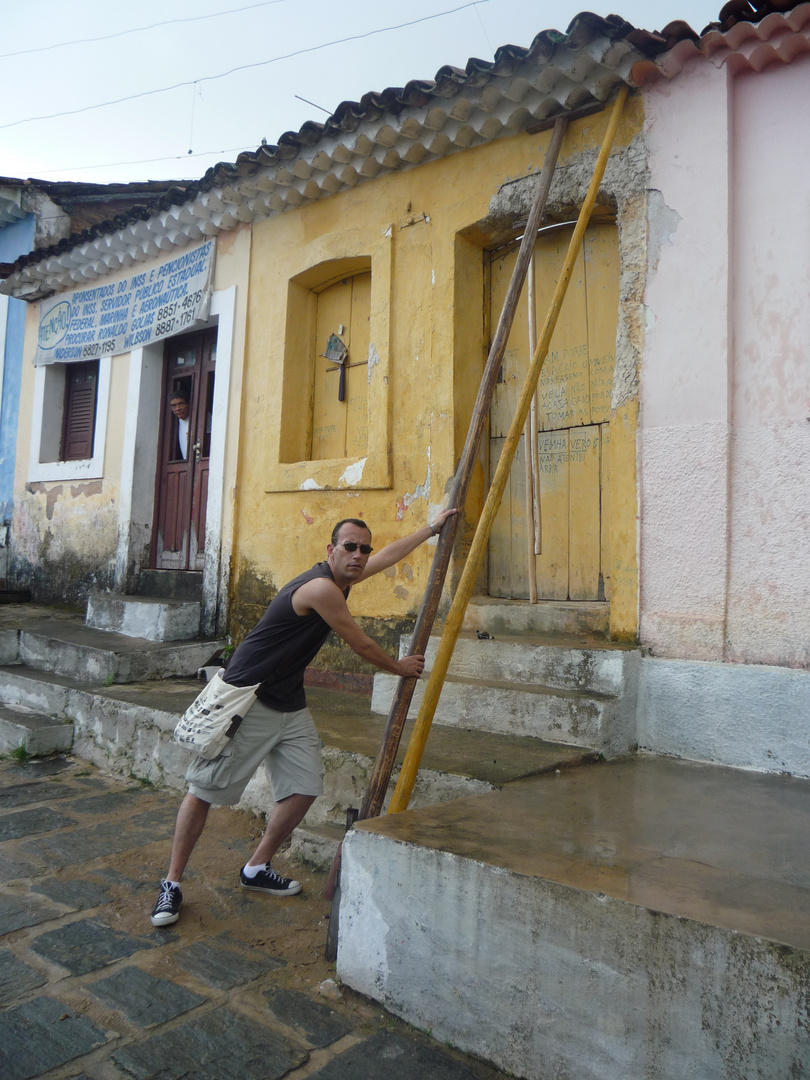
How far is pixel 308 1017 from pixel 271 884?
3.15 feet

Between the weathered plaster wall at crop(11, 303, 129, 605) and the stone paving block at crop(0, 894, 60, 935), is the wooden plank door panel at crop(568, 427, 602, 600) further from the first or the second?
the weathered plaster wall at crop(11, 303, 129, 605)

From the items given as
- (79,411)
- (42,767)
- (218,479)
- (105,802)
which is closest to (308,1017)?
(105,802)

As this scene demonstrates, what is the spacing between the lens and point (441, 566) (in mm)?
3207

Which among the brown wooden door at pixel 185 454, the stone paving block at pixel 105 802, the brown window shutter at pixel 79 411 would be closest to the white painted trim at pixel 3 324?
the brown window shutter at pixel 79 411

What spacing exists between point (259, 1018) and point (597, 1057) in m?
1.02

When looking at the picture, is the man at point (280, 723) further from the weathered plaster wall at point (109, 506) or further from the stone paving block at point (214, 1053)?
the weathered plaster wall at point (109, 506)

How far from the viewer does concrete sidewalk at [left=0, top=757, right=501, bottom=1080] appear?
7.27 ft

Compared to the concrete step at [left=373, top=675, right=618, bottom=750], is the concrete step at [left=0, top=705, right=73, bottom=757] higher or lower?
lower

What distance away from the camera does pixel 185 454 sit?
7.85m

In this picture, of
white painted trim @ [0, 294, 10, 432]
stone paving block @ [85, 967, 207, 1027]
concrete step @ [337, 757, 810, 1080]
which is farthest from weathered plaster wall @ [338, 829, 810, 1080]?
white painted trim @ [0, 294, 10, 432]

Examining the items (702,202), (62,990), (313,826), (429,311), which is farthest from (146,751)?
(702,202)

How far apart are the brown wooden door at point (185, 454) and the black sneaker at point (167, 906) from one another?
15.1 ft

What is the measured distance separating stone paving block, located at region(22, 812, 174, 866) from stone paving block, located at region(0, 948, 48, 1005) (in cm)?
94

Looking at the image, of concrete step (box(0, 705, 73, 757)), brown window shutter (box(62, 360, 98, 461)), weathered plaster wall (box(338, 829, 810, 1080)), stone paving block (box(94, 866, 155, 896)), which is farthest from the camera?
brown window shutter (box(62, 360, 98, 461))
